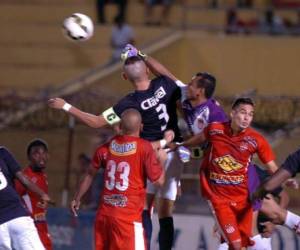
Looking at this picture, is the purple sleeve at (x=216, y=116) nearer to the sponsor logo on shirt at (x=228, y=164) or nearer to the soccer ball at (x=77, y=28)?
the sponsor logo on shirt at (x=228, y=164)

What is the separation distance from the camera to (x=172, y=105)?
586 inches

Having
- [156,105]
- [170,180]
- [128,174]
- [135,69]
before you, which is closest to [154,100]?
[156,105]

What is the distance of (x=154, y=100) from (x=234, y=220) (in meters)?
1.65

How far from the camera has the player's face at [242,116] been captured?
45.8ft

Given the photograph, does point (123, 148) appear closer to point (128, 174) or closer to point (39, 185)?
point (128, 174)

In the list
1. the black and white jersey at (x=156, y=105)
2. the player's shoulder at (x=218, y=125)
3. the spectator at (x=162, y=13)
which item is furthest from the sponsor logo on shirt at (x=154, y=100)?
the spectator at (x=162, y=13)

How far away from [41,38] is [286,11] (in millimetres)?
5386

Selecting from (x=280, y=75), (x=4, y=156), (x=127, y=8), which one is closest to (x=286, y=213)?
(x=4, y=156)

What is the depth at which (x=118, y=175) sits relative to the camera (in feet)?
44.1

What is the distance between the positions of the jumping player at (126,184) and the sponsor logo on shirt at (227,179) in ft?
3.16

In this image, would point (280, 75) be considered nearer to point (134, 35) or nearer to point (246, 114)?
point (134, 35)

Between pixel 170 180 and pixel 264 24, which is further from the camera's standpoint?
pixel 264 24

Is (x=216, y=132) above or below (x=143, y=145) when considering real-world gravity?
above

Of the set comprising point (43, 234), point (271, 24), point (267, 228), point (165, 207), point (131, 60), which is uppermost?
point (271, 24)
